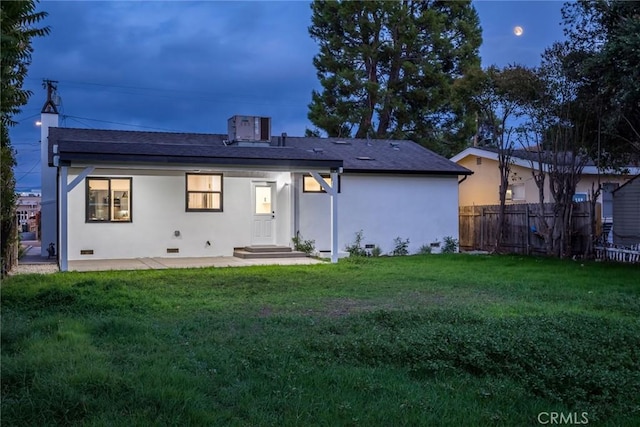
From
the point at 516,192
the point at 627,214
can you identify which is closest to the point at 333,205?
the point at 627,214

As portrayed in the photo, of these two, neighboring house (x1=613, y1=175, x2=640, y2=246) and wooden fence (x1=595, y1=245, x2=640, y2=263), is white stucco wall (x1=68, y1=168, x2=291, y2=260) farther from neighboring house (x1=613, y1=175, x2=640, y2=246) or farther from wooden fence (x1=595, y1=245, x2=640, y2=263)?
neighboring house (x1=613, y1=175, x2=640, y2=246)

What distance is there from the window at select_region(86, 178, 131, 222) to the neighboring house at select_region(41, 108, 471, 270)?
0.09 ft

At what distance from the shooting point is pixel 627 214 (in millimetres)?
15734

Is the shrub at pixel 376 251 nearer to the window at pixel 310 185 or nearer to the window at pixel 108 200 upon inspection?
the window at pixel 310 185

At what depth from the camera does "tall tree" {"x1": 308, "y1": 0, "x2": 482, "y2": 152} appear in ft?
103

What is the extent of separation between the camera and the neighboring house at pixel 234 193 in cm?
1547

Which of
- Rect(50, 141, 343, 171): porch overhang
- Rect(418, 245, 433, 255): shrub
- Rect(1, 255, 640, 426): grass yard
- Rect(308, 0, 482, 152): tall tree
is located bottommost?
Rect(1, 255, 640, 426): grass yard

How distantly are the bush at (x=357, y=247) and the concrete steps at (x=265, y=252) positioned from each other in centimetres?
176

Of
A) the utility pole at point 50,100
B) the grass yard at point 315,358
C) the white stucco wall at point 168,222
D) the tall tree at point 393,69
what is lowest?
the grass yard at point 315,358

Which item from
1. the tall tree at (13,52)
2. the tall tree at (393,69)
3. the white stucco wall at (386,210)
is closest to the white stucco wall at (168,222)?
the white stucco wall at (386,210)

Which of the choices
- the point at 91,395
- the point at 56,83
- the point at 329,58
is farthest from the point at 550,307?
the point at 329,58

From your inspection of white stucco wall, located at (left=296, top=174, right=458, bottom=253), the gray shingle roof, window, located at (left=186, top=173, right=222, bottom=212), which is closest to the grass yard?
the gray shingle roof

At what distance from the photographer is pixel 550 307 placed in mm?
8453

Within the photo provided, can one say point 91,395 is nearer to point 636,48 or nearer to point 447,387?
point 447,387
